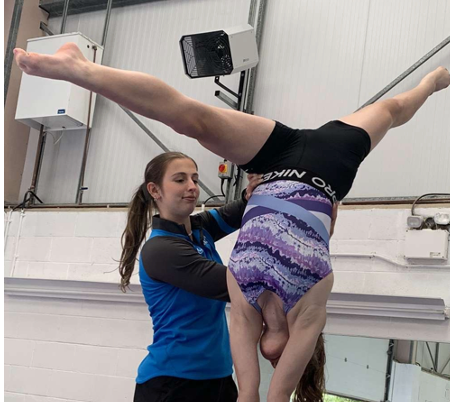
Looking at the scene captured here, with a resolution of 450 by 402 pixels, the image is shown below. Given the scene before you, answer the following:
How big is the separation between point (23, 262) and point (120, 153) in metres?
1.16

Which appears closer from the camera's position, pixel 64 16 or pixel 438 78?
pixel 438 78

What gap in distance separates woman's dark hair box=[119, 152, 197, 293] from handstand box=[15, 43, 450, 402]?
775 mm

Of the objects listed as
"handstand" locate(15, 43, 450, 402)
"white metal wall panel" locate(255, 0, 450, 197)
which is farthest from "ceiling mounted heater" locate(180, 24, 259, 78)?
"handstand" locate(15, 43, 450, 402)

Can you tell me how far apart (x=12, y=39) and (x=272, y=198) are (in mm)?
4406

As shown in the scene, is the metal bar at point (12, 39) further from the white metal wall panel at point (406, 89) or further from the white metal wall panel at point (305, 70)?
the white metal wall panel at point (406, 89)

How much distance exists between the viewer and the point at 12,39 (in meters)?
5.48

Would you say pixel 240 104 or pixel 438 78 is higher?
pixel 240 104

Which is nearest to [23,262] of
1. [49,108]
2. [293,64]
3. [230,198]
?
[49,108]

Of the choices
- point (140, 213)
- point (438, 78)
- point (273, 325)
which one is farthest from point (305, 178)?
point (140, 213)

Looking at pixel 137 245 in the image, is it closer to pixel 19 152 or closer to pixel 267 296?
pixel 267 296

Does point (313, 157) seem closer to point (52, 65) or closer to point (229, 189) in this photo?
point (52, 65)

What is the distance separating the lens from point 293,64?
468 cm

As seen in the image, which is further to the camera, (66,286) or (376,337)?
(66,286)

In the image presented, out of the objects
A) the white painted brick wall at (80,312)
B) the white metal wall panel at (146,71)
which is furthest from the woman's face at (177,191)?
the white metal wall panel at (146,71)
